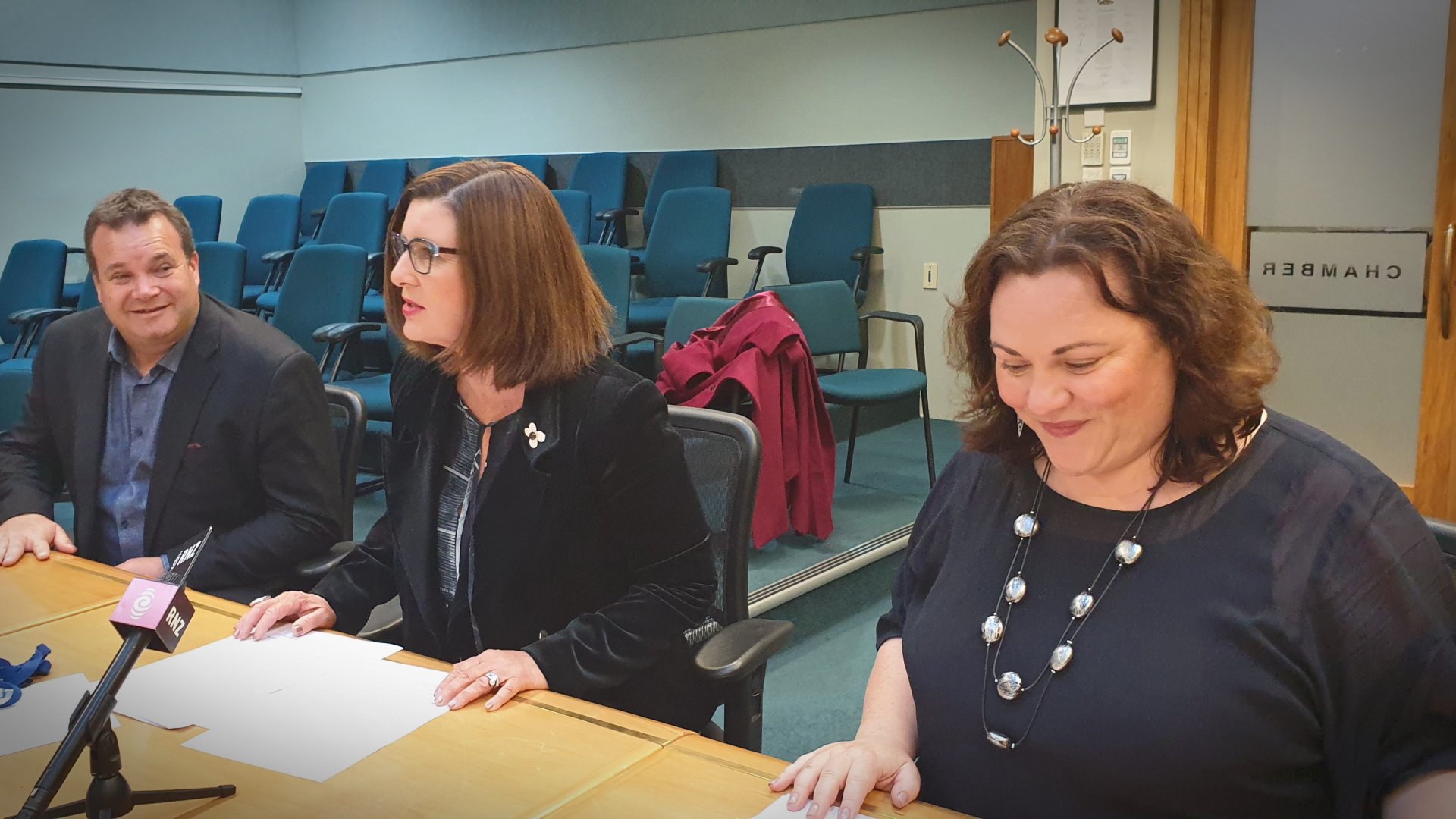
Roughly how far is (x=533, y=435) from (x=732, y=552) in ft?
1.13

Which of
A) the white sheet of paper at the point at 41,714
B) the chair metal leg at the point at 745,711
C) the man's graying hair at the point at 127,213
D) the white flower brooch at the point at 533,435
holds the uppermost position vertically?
the man's graying hair at the point at 127,213

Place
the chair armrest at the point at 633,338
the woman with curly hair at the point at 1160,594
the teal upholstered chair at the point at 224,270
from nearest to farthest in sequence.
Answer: the woman with curly hair at the point at 1160,594
the chair armrest at the point at 633,338
the teal upholstered chair at the point at 224,270

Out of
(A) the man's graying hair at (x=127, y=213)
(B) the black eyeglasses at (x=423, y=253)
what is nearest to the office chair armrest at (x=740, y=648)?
(B) the black eyeglasses at (x=423, y=253)

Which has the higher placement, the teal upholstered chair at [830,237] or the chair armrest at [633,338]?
the teal upholstered chair at [830,237]

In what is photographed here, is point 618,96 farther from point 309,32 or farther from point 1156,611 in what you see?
point 1156,611

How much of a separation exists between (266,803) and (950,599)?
28.2 inches

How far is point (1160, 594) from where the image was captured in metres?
1.13

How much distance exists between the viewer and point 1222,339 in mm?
1128

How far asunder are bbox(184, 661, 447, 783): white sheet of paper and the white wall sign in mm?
3064

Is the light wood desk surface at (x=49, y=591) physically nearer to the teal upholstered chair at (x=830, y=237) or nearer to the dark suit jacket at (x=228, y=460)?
the dark suit jacket at (x=228, y=460)

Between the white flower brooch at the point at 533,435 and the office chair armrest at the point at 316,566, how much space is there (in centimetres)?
53

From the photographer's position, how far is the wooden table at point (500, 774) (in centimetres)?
113

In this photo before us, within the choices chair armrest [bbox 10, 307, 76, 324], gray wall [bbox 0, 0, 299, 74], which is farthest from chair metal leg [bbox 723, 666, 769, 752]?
gray wall [bbox 0, 0, 299, 74]

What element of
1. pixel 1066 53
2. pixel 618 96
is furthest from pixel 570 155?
pixel 1066 53
